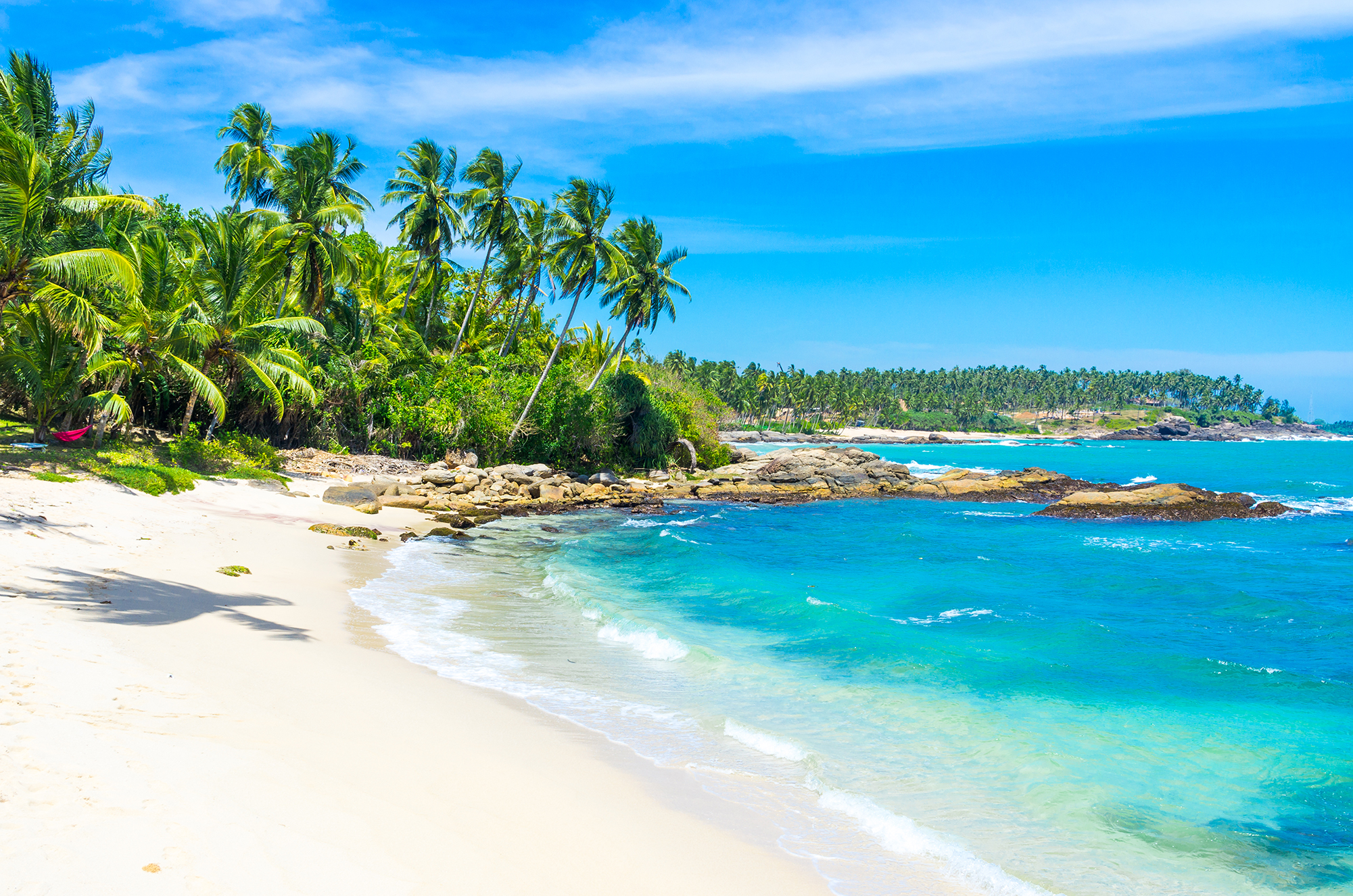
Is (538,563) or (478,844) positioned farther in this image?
(538,563)

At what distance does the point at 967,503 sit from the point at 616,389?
18565mm

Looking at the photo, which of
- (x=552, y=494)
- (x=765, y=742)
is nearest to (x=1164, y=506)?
(x=552, y=494)

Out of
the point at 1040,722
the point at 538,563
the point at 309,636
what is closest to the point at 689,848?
the point at 1040,722

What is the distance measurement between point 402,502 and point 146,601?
16.0 m

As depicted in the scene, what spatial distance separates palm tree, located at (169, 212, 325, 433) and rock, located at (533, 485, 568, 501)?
9.96m

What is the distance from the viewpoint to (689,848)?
5688mm

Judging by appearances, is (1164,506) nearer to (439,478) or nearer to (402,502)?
(439,478)

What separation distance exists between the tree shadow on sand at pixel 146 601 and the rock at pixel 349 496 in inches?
486

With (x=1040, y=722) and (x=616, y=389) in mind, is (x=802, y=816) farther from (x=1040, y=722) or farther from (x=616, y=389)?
(x=616, y=389)

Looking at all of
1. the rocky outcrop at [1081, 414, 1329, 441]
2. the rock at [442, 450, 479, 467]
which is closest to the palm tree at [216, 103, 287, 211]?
the rock at [442, 450, 479, 467]

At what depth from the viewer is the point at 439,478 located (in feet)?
96.5

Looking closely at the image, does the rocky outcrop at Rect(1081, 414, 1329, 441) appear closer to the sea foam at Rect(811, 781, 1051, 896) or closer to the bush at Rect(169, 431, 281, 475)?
the bush at Rect(169, 431, 281, 475)

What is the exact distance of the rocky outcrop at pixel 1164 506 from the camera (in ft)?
103

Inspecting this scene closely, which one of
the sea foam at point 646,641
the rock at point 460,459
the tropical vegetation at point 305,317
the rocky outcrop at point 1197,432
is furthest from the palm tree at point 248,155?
the rocky outcrop at point 1197,432
